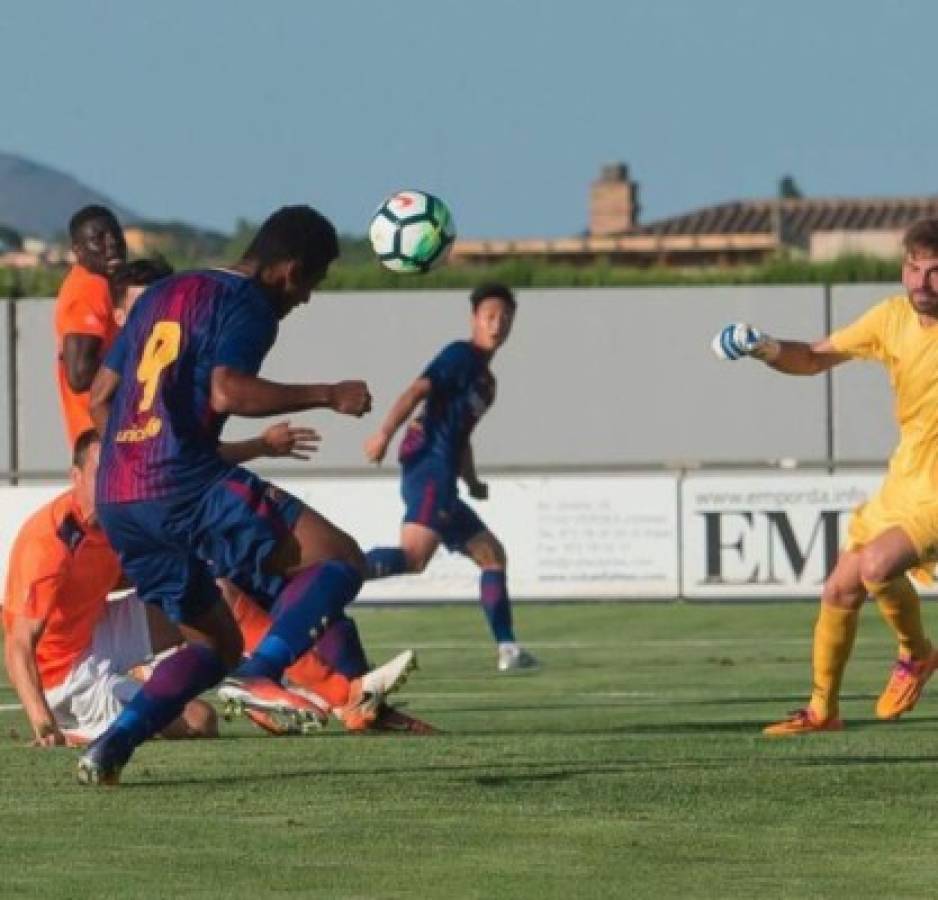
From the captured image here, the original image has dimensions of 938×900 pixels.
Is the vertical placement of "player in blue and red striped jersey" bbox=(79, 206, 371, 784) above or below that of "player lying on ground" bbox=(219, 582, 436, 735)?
above

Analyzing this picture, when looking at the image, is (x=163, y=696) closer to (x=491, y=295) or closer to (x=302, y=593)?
(x=302, y=593)

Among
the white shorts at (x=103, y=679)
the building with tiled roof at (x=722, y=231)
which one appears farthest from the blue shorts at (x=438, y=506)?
the building with tiled roof at (x=722, y=231)

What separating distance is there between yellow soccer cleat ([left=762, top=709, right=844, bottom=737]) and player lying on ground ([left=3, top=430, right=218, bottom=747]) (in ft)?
7.19

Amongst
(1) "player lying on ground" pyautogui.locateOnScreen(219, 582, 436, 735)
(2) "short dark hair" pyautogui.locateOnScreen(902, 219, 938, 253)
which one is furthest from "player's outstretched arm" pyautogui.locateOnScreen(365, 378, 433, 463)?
(2) "short dark hair" pyautogui.locateOnScreen(902, 219, 938, 253)

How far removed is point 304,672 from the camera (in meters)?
12.5

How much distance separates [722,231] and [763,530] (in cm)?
4858

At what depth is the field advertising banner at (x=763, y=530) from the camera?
23125mm

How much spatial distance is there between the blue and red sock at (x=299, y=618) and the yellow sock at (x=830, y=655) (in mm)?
2750

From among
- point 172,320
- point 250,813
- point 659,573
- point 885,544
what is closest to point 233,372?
point 172,320

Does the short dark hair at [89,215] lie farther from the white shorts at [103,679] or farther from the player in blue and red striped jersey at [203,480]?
the player in blue and red striped jersey at [203,480]

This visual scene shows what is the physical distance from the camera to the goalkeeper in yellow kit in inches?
471

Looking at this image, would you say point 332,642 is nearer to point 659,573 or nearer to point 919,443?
point 919,443

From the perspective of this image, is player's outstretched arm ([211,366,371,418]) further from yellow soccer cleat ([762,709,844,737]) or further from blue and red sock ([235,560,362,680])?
yellow soccer cleat ([762,709,844,737])

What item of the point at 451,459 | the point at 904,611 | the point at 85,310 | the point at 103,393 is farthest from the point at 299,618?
the point at 451,459
